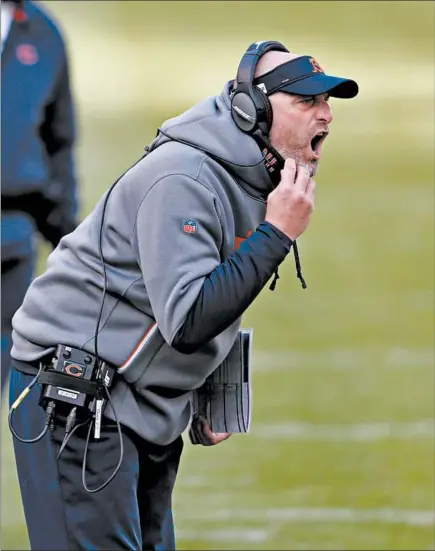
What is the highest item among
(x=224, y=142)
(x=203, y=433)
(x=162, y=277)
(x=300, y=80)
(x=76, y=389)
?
(x=300, y=80)

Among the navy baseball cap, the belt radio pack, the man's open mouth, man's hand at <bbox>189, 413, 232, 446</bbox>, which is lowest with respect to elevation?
man's hand at <bbox>189, 413, 232, 446</bbox>

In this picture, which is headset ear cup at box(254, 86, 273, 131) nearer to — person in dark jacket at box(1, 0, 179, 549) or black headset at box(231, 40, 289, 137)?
black headset at box(231, 40, 289, 137)

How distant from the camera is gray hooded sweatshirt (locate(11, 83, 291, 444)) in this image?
8.86ft

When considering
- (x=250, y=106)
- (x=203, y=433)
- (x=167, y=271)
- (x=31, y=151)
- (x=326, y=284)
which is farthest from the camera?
(x=326, y=284)

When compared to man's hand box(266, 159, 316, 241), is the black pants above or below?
below

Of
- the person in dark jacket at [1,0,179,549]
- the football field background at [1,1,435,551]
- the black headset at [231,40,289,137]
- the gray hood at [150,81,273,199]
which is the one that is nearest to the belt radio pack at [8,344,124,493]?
the gray hood at [150,81,273,199]

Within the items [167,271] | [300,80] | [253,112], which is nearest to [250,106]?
[253,112]

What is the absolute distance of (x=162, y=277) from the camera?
106 inches

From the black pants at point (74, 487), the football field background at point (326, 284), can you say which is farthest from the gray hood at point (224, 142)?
the football field background at point (326, 284)

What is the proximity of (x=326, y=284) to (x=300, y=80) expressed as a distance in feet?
21.2

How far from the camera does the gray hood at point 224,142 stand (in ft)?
9.30

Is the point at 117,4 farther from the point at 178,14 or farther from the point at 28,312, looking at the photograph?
the point at 28,312

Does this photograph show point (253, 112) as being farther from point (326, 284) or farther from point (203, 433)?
point (326, 284)

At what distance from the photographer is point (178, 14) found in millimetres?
17547
